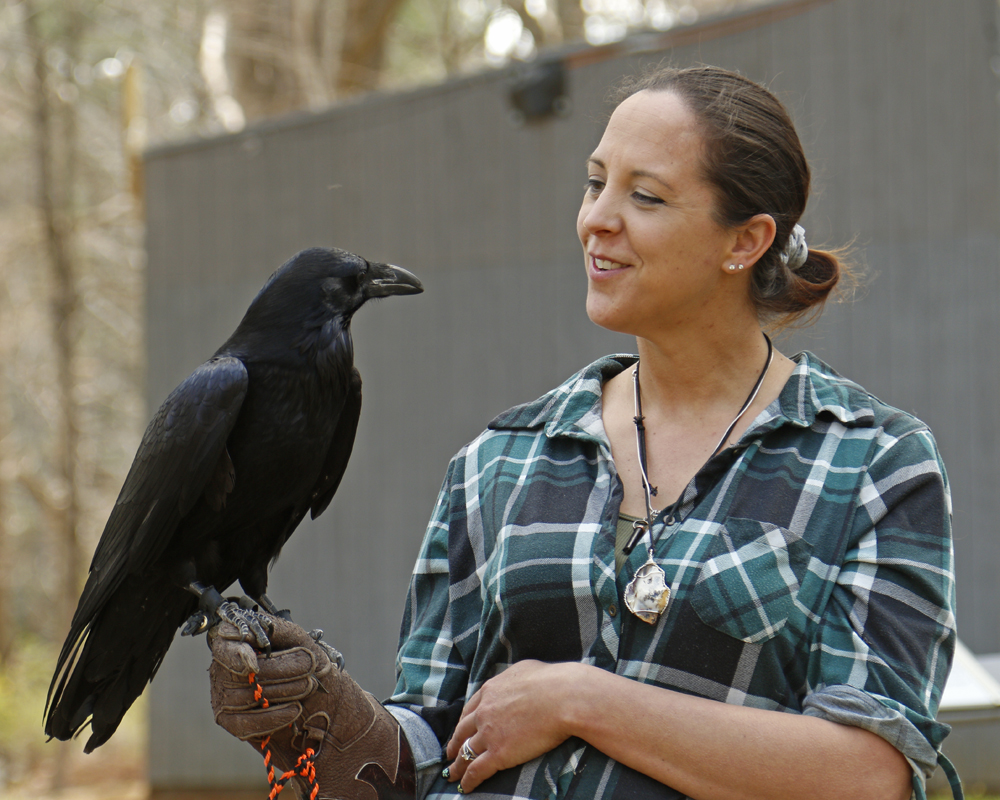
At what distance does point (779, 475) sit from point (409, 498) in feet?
13.7

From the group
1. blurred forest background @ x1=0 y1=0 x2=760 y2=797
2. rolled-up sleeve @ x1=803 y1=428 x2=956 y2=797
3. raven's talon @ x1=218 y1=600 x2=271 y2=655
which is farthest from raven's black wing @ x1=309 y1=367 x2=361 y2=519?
blurred forest background @ x1=0 y1=0 x2=760 y2=797

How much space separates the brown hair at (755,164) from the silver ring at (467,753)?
0.87 metres

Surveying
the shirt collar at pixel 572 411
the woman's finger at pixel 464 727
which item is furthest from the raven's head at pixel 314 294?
the woman's finger at pixel 464 727

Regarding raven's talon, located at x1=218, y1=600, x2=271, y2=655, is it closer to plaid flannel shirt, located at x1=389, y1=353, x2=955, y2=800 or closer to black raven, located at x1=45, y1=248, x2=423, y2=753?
black raven, located at x1=45, y1=248, x2=423, y2=753

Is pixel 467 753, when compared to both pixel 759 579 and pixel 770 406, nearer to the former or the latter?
pixel 759 579

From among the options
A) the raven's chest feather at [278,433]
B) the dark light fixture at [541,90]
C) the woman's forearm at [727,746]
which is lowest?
the woman's forearm at [727,746]

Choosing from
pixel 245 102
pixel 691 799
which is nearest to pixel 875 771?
pixel 691 799

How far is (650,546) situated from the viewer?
149cm

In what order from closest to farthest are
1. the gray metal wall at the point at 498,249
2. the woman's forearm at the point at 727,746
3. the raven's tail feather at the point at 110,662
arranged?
the woman's forearm at the point at 727,746
the raven's tail feather at the point at 110,662
the gray metal wall at the point at 498,249

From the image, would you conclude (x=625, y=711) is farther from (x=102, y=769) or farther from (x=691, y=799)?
(x=102, y=769)

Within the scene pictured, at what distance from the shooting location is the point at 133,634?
6.68 ft

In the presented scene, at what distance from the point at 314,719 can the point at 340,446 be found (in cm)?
75

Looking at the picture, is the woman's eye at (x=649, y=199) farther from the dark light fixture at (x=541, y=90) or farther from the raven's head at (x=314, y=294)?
the dark light fixture at (x=541, y=90)

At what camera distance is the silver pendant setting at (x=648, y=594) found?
1.44 meters
